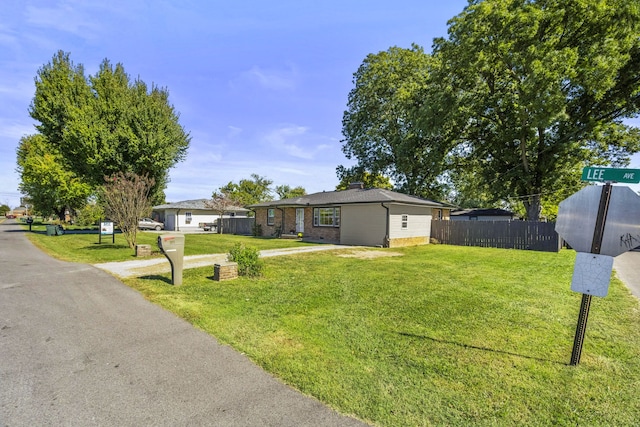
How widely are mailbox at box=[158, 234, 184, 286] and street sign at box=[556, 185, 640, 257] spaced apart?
6.90 m

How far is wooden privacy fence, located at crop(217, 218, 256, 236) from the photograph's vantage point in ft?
90.2

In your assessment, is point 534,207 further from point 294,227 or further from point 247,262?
point 247,262

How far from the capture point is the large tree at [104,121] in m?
20.1

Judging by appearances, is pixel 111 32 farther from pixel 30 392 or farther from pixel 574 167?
pixel 574 167

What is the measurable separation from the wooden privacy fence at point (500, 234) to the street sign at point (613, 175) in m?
14.9

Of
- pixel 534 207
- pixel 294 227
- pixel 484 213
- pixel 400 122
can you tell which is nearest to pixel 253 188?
pixel 400 122

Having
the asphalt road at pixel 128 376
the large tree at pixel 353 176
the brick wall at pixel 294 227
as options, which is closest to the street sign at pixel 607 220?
the asphalt road at pixel 128 376

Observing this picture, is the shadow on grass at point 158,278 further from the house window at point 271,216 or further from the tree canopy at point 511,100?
the tree canopy at point 511,100

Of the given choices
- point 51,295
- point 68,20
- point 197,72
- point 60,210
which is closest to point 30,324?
point 51,295

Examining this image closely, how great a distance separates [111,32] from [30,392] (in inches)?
436

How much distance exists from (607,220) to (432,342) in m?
2.39

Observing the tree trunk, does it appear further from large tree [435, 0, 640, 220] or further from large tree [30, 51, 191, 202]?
large tree [30, 51, 191, 202]

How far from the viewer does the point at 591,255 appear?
10.9 feet

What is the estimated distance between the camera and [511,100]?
19234 millimetres
